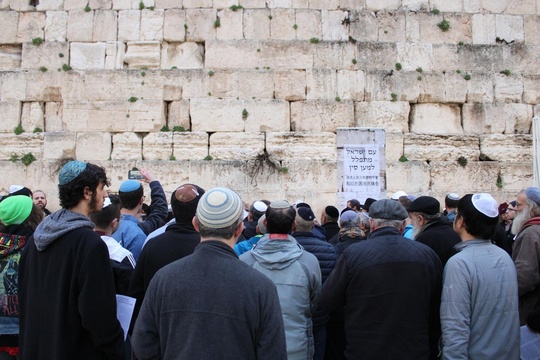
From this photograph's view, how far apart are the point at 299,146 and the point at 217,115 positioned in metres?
1.88

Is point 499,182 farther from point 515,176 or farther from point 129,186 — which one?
point 129,186

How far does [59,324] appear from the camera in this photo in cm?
295

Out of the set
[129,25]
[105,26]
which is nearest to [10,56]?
[105,26]

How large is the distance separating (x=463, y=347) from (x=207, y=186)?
25.5 feet

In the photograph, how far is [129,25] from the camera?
38.6ft

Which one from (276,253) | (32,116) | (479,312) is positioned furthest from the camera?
(32,116)

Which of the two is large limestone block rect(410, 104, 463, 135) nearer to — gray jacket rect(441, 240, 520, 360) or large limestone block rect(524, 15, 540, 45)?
large limestone block rect(524, 15, 540, 45)

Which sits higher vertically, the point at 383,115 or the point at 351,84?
the point at 351,84

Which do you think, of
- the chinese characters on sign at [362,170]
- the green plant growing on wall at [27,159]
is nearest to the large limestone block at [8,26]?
the green plant growing on wall at [27,159]

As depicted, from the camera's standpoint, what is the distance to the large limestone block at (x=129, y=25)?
A: 11.7 meters

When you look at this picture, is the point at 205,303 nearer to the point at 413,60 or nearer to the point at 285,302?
the point at 285,302

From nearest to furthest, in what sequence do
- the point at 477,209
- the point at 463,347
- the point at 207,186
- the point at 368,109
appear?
the point at 463,347 → the point at 477,209 → the point at 207,186 → the point at 368,109

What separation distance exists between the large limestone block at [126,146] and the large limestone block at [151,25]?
2338mm

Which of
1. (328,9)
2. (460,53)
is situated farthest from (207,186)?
(460,53)
